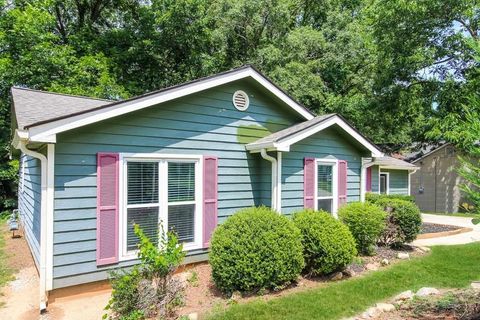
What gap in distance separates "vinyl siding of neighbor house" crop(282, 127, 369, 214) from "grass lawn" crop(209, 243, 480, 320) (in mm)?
2091

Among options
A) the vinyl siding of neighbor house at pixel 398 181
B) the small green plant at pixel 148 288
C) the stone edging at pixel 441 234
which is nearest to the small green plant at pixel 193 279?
the small green plant at pixel 148 288

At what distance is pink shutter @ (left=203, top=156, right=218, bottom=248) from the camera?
6.40m

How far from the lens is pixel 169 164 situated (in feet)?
19.9

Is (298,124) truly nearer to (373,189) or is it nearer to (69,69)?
(373,189)

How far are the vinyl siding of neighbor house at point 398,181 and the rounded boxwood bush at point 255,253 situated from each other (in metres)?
Answer: 13.2

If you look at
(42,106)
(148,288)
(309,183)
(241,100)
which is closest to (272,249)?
(148,288)

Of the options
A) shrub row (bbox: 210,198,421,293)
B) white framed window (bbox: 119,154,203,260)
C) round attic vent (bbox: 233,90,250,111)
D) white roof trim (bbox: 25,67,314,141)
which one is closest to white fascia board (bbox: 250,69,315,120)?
white roof trim (bbox: 25,67,314,141)

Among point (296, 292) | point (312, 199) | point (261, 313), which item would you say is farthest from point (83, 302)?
point (312, 199)

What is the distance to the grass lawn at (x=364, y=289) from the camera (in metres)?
4.34

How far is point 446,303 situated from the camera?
4.16m

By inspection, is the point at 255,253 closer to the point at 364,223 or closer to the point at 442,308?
the point at 442,308

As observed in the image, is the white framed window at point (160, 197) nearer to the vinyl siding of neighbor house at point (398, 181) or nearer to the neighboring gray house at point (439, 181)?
the vinyl siding of neighbor house at point (398, 181)

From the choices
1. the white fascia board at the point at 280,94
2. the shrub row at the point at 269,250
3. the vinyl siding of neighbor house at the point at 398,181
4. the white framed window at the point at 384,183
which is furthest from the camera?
the vinyl siding of neighbor house at the point at 398,181

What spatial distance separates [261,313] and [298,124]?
15.6 ft
